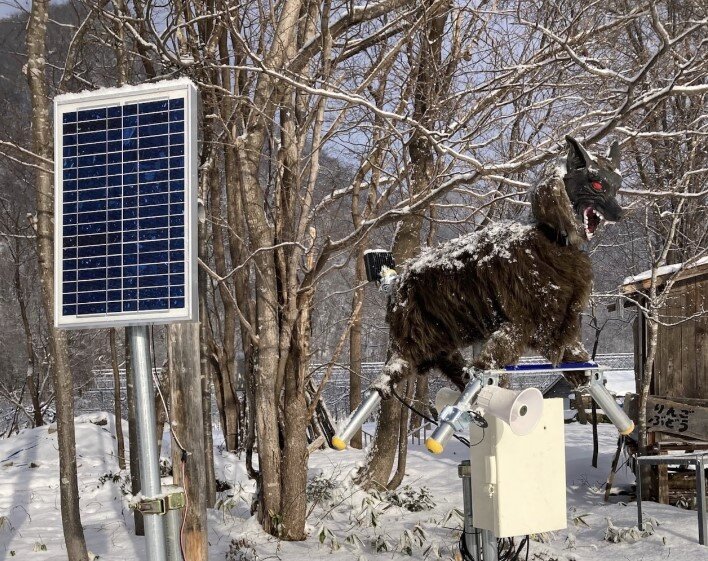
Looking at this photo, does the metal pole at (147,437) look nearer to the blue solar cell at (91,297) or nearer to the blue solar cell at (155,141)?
the blue solar cell at (91,297)

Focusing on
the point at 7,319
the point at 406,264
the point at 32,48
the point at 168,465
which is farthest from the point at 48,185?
the point at 7,319

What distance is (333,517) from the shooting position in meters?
7.10

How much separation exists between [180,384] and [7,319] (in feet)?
62.0

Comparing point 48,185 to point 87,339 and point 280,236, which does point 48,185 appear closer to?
point 280,236

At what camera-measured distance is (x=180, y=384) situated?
4965mm

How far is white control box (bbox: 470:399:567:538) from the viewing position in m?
2.76

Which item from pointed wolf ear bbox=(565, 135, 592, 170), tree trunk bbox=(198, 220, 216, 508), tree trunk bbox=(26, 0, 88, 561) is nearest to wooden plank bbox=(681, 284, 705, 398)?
tree trunk bbox=(198, 220, 216, 508)

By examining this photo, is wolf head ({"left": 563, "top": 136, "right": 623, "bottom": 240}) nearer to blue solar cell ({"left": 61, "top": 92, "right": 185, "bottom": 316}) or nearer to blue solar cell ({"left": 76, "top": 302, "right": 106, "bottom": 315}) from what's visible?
blue solar cell ({"left": 61, "top": 92, "right": 185, "bottom": 316})

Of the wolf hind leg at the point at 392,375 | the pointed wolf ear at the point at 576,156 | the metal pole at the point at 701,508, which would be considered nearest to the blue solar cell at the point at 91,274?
the wolf hind leg at the point at 392,375

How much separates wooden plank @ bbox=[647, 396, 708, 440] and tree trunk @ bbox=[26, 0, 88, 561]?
20.6ft

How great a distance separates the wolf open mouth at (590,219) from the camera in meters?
2.74

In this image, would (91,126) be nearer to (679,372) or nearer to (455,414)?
(455,414)

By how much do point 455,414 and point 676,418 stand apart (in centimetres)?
643

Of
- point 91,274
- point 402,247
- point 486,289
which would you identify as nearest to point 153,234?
point 91,274
